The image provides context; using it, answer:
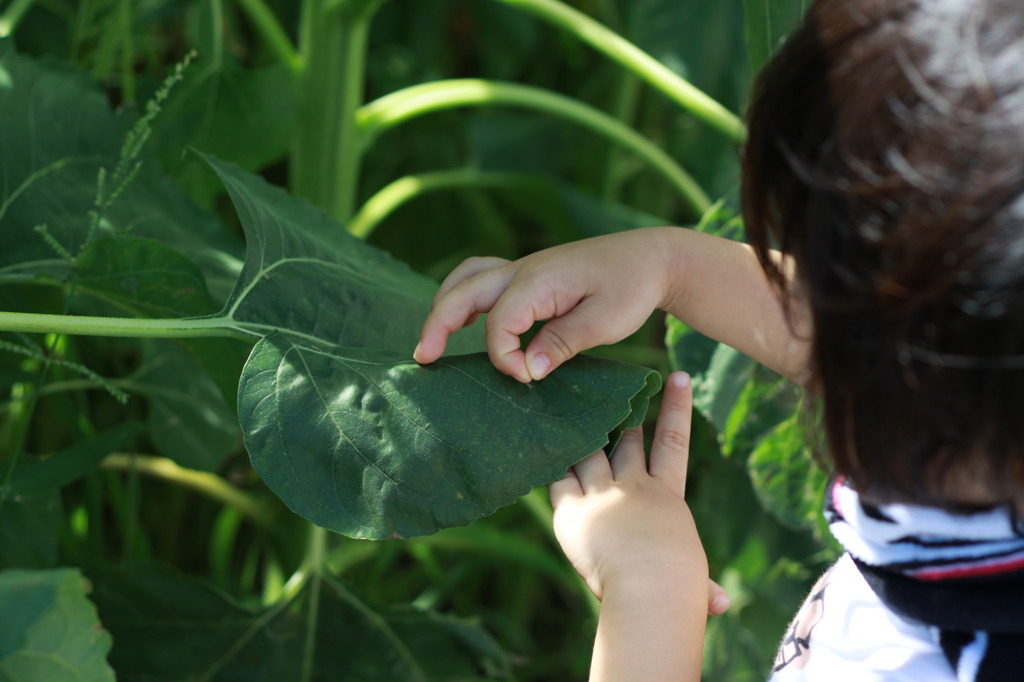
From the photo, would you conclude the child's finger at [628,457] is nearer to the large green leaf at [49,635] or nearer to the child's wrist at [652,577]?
the child's wrist at [652,577]

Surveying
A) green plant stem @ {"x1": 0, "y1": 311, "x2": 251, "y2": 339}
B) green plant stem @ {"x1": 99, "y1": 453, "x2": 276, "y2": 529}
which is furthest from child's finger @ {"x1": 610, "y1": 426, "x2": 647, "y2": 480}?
green plant stem @ {"x1": 99, "y1": 453, "x2": 276, "y2": 529}

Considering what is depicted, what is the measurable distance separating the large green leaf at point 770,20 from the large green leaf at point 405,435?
271 mm

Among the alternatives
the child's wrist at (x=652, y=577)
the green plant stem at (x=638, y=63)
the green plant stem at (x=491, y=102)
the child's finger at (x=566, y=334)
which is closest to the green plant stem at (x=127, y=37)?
the green plant stem at (x=491, y=102)

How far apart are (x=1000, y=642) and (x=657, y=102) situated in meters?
1.16

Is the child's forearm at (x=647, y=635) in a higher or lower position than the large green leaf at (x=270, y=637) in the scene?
higher

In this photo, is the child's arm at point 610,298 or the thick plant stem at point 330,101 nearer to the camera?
the child's arm at point 610,298

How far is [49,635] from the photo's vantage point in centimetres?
49

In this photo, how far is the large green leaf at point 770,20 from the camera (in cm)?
64

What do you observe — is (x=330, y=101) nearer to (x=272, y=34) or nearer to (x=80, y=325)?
(x=272, y=34)

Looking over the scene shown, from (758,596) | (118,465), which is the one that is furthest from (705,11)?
(118,465)

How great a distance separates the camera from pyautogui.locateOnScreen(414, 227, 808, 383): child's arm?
0.51 metres

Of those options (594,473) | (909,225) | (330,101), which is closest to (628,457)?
(594,473)

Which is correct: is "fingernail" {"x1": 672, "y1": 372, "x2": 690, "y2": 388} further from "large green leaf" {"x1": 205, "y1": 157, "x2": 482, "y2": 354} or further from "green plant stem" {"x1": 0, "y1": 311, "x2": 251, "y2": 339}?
"green plant stem" {"x1": 0, "y1": 311, "x2": 251, "y2": 339}

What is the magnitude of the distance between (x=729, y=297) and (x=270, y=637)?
42 centimetres
